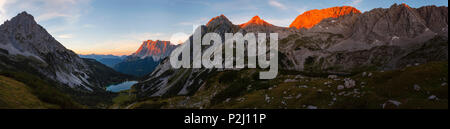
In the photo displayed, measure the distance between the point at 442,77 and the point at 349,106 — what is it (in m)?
9.25
